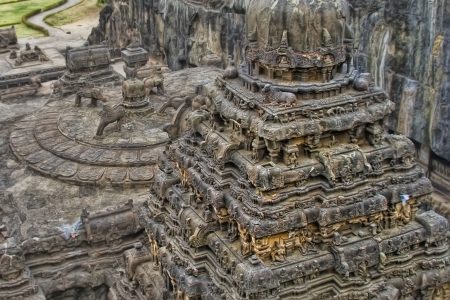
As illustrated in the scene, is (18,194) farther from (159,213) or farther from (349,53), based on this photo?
(349,53)

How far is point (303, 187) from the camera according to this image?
1061cm

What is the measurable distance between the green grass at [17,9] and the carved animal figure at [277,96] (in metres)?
45.1

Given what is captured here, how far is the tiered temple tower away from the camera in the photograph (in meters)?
10.5

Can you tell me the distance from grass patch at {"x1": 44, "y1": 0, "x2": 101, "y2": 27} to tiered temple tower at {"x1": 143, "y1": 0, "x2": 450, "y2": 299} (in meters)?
42.0

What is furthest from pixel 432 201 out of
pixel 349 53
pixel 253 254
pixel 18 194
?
pixel 18 194

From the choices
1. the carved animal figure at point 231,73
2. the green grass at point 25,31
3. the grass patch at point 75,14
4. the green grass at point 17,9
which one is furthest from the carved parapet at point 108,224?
the green grass at point 17,9

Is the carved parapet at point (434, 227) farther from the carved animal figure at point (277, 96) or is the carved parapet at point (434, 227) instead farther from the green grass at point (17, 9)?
the green grass at point (17, 9)

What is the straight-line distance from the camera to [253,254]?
10523mm

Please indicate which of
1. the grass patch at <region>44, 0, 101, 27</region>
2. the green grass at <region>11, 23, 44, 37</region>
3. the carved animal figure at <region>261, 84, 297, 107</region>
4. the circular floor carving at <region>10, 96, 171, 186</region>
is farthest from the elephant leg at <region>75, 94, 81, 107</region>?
the grass patch at <region>44, 0, 101, 27</region>

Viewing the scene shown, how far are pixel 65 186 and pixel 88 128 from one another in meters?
3.06

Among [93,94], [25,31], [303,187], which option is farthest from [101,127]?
[25,31]

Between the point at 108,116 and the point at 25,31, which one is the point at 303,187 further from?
the point at 25,31

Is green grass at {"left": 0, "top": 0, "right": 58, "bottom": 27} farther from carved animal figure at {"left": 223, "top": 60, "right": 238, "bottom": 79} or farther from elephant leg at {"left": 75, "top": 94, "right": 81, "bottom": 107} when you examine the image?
carved animal figure at {"left": 223, "top": 60, "right": 238, "bottom": 79}

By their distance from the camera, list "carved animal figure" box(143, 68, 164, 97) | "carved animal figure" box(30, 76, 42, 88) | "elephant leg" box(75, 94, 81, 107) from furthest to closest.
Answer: "carved animal figure" box(30, 76, 42, 88)
"elephant leg" box(75, 94, 81, 107)
"carved animal figure" box(143, 68, 164, 97)
